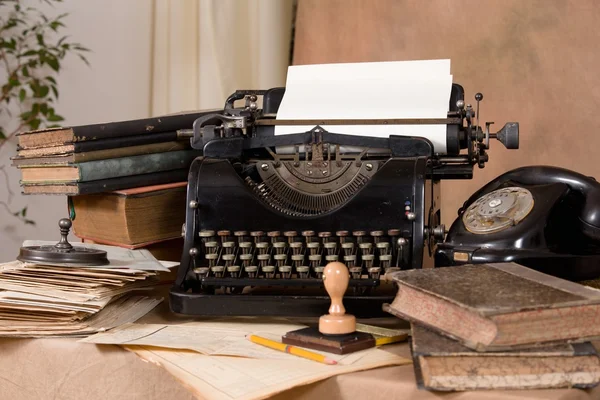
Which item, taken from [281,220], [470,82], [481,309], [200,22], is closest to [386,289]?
[281,220]

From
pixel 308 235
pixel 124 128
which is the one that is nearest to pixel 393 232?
pixel 308 235

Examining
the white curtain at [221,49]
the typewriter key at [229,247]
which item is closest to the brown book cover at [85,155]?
the typewriter key at [229,247]

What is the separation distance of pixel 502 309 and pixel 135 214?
3.14 ft

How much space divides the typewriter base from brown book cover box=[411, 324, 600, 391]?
0.38 m

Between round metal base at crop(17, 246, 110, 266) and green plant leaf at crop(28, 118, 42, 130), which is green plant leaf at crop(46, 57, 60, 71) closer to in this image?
green plant leaf at crop(28, 118, 42, 130)

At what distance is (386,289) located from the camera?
5.15 ft

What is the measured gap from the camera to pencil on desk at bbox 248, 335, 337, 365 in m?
1.21

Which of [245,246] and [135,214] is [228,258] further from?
[135,214]

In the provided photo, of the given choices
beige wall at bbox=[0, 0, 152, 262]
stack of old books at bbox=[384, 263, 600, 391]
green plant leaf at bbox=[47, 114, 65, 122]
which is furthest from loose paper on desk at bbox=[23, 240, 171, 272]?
beige wall at bbox=[0, 0, 152, 262]

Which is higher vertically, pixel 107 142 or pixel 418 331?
pixel 107 142

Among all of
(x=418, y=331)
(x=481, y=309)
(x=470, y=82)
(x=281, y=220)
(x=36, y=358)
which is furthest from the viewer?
(x=470, y=82)

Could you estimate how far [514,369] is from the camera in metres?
1.04

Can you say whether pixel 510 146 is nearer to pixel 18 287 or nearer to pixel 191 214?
pixel 191 214

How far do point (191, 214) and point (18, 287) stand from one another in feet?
1.10
